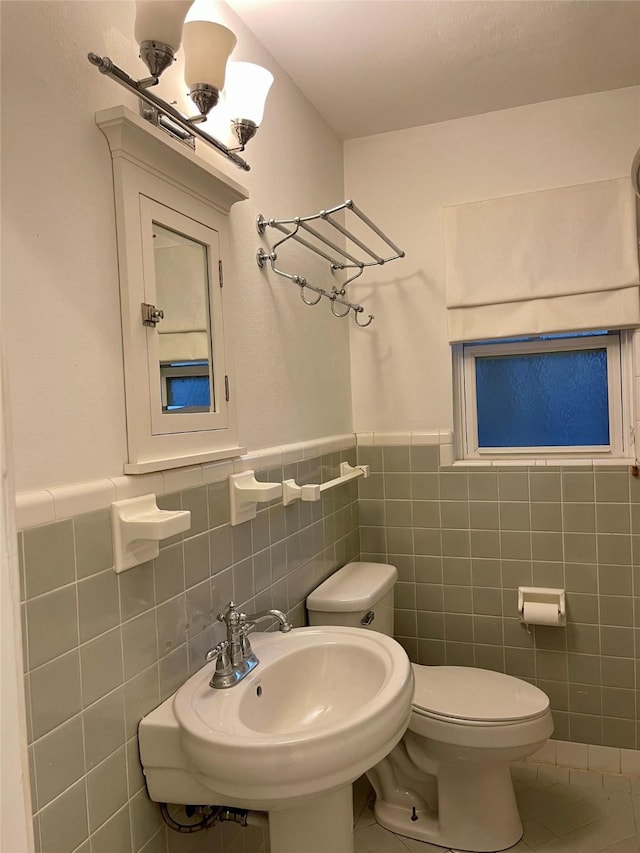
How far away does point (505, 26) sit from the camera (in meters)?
1.74

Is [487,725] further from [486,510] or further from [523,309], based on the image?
[523,309]

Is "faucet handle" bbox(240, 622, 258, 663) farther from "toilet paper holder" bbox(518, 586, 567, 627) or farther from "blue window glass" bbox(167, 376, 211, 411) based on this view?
"toilet paper holder" bbox(518, 586, 567, 627)

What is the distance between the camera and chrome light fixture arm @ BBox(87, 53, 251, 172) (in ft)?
3.24

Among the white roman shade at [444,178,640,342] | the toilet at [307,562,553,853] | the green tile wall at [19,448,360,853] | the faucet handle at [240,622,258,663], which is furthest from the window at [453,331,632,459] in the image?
the faucet handle at [240,622,258,663]

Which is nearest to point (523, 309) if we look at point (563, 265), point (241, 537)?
point (563, 265)

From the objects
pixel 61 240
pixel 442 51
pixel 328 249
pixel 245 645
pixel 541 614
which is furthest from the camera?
pixel 328 249

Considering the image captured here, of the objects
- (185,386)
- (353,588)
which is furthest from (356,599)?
(185,386)

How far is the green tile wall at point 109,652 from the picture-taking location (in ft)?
3.03

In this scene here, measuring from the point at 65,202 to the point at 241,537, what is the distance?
0.90 m

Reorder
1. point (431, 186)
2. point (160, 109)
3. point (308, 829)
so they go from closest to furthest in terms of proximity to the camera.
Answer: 1. point (160, 109)
2. point (308, 829)
3. point (431, 186)

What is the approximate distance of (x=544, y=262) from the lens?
2.19 metres

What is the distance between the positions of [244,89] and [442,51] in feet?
2.70

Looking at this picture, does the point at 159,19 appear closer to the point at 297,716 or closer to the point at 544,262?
the point at 297,716

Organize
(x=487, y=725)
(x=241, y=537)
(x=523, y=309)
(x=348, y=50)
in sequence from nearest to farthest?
(x=241, y=537), (x=487, y=725), (x=348, y=50), (x=523, y=309)
